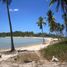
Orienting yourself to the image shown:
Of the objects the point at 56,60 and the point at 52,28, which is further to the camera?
the point at 52,28

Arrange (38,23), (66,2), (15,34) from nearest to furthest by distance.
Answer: (66,2) < (38,23) < (15,34)

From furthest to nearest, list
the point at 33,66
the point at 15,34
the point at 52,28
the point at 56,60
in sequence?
the point at 15,34 → the point at 52,28 → the point at 56,60 → the point at 33,66

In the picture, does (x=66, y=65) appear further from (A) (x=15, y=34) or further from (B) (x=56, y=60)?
(A) (x=15, y=34)

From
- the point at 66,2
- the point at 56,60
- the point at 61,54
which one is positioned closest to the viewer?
the point at 56,60

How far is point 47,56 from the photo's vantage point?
19.1 meters

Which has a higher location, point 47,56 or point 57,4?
point 57,4

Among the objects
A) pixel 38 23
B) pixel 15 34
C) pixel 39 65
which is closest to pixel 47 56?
pixel 39 65

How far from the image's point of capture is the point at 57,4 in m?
29.5

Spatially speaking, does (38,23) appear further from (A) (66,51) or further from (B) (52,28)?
(A) (66,51)

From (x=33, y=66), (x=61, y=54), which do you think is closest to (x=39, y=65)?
(x=33, y=66)

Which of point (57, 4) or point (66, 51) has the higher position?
point (57, 4)

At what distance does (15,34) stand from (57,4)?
170566mm

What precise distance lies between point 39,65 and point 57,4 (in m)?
16.1

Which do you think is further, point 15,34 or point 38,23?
point 15,34
